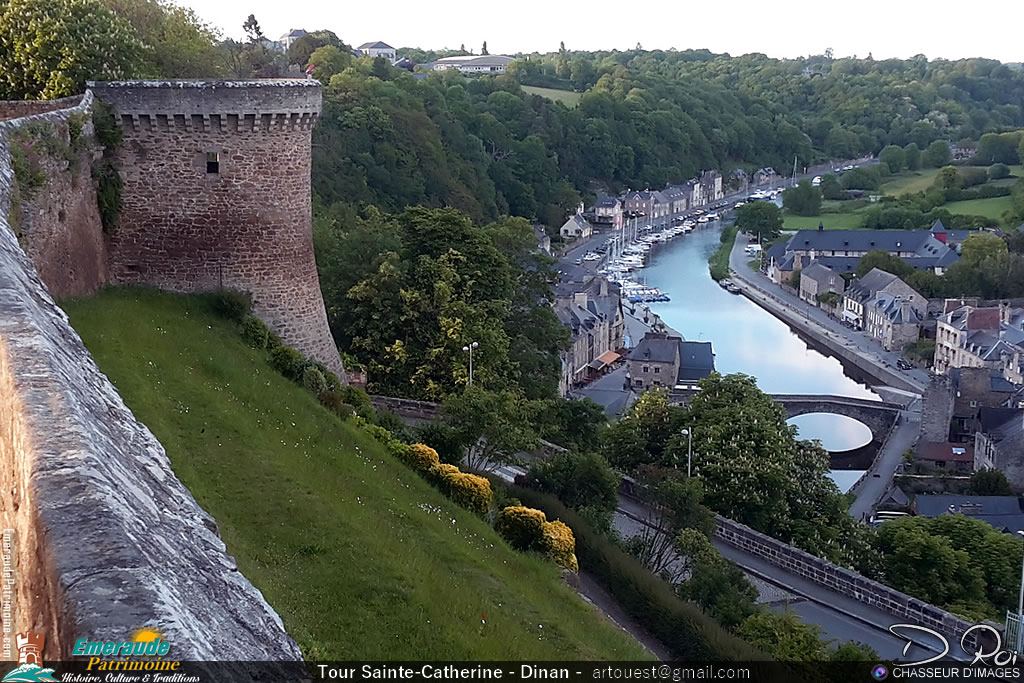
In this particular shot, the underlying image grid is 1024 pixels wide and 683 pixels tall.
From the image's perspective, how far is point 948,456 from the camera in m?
38.1

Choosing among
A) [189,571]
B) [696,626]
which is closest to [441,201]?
[696,626]

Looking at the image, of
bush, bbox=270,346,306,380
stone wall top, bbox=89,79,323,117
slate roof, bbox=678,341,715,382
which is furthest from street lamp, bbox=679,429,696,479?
slate roof, bbox=678,341,715,382

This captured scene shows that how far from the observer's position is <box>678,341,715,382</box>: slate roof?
44.9 m

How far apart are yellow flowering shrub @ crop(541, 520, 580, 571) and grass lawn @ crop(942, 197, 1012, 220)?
88.7 metres

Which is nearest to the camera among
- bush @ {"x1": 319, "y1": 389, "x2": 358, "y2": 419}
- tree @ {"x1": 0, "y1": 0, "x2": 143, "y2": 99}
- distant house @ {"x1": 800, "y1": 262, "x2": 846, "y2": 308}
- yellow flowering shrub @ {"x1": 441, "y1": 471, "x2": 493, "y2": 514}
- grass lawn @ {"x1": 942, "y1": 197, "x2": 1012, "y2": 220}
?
yellow flowering shrub @ {"x1": 441, "y1": 471, "x2": 493, "y2": 514}

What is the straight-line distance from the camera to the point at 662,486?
1811 cm

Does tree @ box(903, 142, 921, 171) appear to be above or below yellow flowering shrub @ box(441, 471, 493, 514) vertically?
below

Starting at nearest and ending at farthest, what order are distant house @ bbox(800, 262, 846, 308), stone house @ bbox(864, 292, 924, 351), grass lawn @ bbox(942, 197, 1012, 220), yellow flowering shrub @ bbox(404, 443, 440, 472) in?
A: yellow flowering shrub @ bbox(404, 443, 440, 472)
stone house @ bbox(864, 292, 924, 351)
distant house @ bbox(800, 262, 846, 308)
grass lawn @ bbox(942, 197, 1012, 220)

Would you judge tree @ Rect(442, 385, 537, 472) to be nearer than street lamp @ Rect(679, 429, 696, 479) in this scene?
Yes

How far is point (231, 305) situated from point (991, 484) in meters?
27.5

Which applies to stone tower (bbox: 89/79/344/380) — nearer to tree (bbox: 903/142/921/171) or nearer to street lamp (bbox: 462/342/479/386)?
street lamp (bbox: 462/342/479/386)

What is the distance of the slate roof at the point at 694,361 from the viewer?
44.9 metres

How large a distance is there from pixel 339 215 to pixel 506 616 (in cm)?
2457

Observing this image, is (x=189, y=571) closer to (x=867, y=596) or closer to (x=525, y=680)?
(x=525, y=680)
